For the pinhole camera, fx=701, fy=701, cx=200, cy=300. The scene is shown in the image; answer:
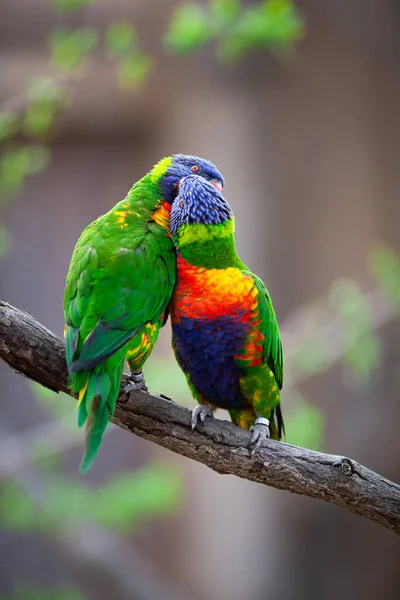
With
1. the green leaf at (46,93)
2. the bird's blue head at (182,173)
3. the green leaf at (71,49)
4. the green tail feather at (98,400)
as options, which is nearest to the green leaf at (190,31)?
the green leaf at (71,49)

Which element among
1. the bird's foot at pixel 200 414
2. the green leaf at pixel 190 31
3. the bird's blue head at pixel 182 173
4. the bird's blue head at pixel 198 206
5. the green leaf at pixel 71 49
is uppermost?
the green leaf at pixel 190 31

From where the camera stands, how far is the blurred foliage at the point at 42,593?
175 inches

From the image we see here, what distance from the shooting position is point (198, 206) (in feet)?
6.92

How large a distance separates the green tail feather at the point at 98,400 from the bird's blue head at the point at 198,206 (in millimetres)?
499

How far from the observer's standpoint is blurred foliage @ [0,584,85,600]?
14.6 ft

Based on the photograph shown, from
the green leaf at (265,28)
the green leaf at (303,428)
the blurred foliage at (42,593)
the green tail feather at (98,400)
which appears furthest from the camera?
the blurred foliage at (42,593)

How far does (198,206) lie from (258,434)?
0.72 m

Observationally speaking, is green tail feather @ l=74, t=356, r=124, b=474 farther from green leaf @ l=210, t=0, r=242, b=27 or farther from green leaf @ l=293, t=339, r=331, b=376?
green leaf @ l=210, t=0, r=242, b=27

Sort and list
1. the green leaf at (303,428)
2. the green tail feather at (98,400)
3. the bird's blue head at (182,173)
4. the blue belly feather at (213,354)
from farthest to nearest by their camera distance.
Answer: the green leaf at (303,428), the bird's blue head at (182,173), the blue belly feather at (213,354), the green tail feather at (98,400)

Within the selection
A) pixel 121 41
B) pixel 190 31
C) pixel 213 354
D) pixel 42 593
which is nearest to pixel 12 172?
pixel 121 41

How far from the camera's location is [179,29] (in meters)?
3.40

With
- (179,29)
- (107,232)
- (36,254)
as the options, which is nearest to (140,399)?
(107,232)

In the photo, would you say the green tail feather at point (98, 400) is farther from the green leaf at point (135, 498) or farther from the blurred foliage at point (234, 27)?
the blurred foliage at point (234, 27)

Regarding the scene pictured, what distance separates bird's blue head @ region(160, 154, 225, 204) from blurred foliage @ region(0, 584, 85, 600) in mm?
3140
